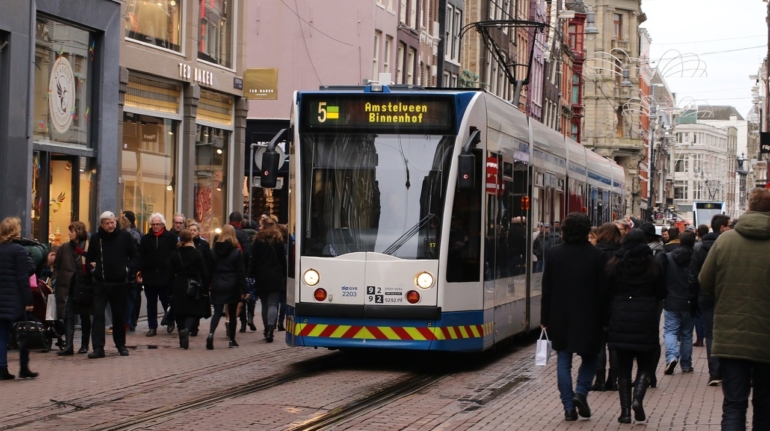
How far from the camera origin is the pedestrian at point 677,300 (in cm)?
1563

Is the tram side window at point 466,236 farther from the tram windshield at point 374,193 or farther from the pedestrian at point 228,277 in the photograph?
the pedestrian at point 228,277

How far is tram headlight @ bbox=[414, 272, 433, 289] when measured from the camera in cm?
1457

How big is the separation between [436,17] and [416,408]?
42000mm

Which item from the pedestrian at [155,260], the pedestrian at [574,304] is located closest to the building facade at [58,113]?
the pedestrian at [155,260]

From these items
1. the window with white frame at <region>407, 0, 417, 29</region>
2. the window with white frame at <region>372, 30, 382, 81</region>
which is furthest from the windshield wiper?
the window with white frame at <region>407, 0, 417, 29</region>

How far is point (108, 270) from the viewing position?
16.2 meters

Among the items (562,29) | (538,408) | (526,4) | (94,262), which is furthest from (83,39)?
(562,29)

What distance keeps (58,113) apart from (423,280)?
10.0 m

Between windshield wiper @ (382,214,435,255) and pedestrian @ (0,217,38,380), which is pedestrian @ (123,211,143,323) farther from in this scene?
windshield wiper @ (382,214,435,255)

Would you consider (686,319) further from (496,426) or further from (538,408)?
(496,426)

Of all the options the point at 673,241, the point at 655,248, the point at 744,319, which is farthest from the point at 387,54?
the point at 744,319

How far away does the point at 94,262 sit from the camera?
16.3 metres

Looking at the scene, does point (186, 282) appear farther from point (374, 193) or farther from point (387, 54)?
point (387, 54)

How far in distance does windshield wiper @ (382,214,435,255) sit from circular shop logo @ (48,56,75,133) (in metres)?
9.54
